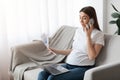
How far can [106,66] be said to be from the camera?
1809mm

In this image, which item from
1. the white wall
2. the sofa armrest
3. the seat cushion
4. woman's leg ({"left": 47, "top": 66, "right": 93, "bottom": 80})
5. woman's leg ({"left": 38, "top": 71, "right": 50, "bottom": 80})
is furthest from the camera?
the white wall

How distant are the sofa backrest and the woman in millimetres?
108

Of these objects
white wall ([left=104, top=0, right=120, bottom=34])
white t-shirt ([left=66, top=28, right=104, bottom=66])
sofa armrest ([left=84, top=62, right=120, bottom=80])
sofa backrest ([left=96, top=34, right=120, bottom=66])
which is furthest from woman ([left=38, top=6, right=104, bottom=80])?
white wall ([left=104, top=0, right=120, bottom=34])

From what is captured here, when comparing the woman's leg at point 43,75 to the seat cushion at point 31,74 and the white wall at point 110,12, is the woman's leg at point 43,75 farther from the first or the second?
the white wall at point 110,12

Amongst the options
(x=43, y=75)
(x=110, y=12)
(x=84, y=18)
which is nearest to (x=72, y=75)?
(x=43, y=75)

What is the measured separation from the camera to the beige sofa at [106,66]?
5.64ft

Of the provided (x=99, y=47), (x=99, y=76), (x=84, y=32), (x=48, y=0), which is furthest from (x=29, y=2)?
(x=99, y=76)

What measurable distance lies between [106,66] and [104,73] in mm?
75

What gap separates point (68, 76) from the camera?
6.27ft

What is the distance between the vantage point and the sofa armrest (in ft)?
5.54

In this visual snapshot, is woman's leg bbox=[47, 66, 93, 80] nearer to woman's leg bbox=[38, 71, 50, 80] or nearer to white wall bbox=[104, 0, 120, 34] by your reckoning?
woman's leg bbox=[38, 71, 50, 80]

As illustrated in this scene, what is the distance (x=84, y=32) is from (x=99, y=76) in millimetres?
559

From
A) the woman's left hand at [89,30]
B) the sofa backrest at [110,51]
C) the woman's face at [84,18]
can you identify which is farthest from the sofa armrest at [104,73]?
the woman's face at [84,18]

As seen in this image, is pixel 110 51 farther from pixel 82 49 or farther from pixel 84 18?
pixel 84 18
